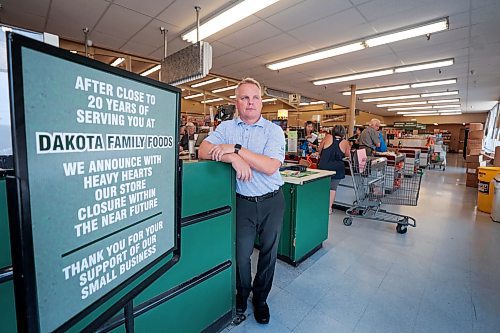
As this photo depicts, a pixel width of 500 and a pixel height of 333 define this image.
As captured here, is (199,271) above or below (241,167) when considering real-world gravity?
below

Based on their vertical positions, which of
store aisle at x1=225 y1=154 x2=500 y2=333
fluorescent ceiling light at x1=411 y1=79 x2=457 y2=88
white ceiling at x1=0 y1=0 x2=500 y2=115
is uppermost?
fluorescent ceiling light at x1=411 y1=79 x2=457 y2=88

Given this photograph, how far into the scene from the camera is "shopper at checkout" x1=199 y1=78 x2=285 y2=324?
1.58m

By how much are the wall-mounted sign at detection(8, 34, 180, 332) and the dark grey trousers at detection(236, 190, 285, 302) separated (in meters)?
0.93

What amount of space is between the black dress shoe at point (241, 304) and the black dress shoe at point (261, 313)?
3.3 inches

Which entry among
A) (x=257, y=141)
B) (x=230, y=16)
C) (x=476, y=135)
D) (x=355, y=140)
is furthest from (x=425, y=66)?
(x=257, y=141)

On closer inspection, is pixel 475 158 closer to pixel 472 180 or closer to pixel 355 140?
pixel 472 180

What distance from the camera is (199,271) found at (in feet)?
5.10

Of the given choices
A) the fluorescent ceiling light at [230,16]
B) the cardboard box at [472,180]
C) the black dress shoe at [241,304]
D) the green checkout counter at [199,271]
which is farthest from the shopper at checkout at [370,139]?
the green checkout counter at [199,271]

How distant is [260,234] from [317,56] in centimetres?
497

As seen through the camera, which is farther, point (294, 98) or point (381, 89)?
point (294, 98)

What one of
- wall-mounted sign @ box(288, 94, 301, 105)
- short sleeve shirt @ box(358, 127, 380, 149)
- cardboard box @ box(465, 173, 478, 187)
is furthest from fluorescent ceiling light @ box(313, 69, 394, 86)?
cardboard box @ box(465, 173, 478, 187)

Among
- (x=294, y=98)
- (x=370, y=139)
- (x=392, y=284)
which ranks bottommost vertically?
(x=392, y=284)

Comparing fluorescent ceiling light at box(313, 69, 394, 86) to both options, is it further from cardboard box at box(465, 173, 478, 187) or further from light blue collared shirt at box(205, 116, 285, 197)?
light blue collared shirt at box(205, 116, 285, 197)

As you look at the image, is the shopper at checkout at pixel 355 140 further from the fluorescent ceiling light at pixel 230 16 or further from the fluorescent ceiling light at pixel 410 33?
the fluorescent ceiling light at pixel 230 16
